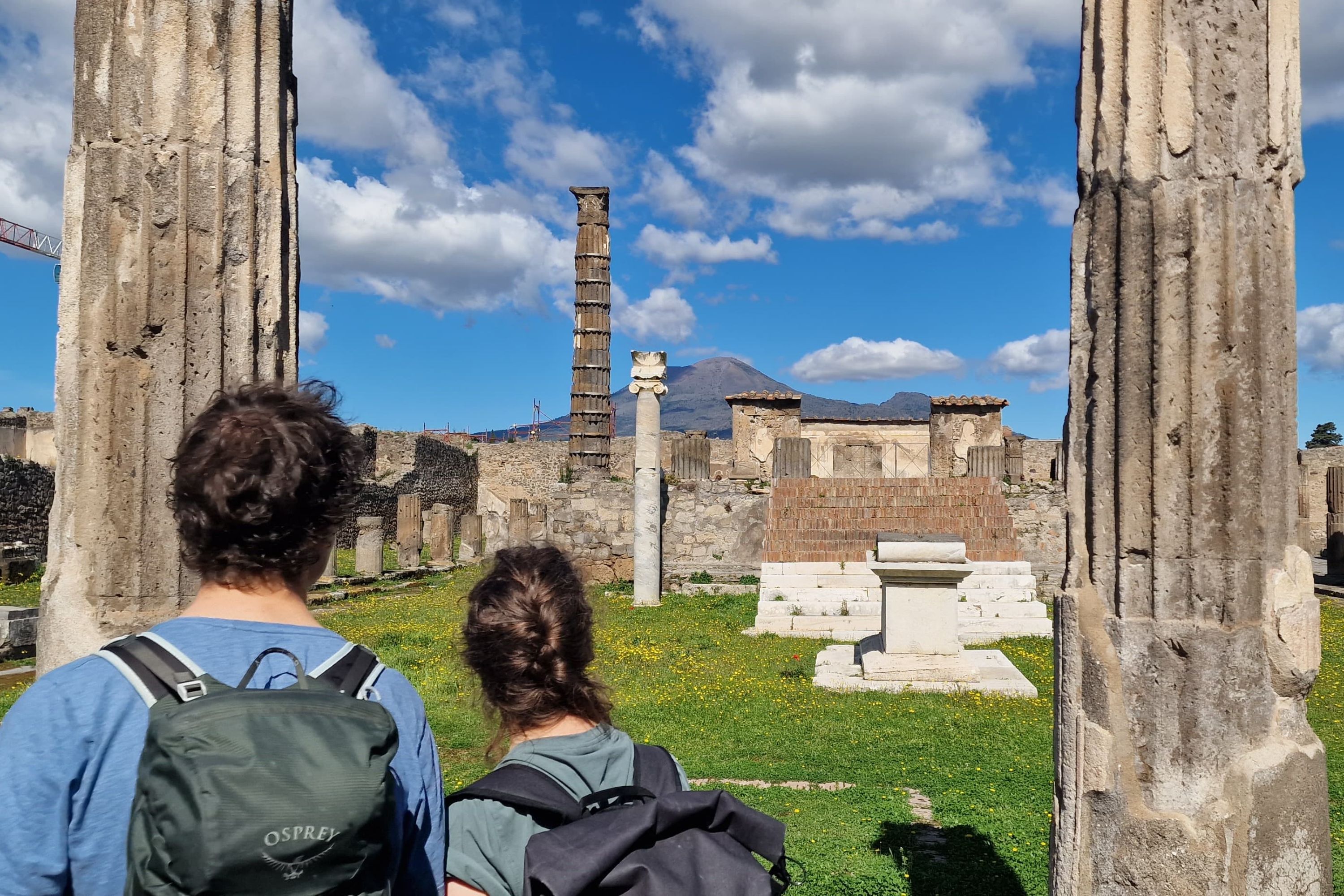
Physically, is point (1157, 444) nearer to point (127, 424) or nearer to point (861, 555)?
point (127, 424)

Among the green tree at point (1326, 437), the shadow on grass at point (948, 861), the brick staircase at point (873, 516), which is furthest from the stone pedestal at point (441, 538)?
the green tree at point (1326, 437)

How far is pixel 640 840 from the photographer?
1643 millimetres

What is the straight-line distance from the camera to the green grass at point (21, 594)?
12500 mm

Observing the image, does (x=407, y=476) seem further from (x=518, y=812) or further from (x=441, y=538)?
(x=518, y=812)

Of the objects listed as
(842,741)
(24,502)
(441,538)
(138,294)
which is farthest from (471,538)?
(138,294)

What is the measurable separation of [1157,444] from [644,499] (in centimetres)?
1141

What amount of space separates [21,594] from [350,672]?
599 inches

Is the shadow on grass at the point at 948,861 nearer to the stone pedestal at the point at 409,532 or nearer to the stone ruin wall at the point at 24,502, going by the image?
the stone pedestal at the point at 409,532

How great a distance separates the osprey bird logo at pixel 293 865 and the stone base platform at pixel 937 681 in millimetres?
7727

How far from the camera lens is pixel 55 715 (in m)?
1.23

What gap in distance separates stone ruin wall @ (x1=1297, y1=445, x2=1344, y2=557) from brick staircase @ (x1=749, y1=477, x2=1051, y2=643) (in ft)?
47.1

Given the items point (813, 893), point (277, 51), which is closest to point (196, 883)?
point (277, 51)

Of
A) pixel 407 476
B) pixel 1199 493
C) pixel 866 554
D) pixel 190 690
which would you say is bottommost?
pixel 866 554

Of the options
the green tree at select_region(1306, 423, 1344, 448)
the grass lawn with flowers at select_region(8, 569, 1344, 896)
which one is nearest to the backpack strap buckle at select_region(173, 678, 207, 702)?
the grass lawn with flowers at select_region(8, 569, 1344, 896)
